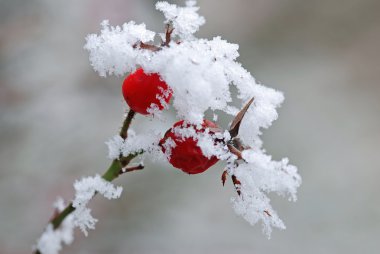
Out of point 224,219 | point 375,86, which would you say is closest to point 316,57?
point 375,86

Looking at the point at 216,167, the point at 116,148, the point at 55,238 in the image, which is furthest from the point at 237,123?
the point at 216,167

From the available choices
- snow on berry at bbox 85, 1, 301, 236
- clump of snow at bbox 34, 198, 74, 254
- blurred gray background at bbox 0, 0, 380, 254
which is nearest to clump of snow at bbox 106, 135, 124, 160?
snow on berry at bbox 85, 1, 301, 236

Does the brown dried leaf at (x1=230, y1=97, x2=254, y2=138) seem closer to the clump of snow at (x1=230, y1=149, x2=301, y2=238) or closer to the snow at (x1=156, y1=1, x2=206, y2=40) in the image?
the clump of snow at (x1=230, y1=149, x2=301, y2=238)

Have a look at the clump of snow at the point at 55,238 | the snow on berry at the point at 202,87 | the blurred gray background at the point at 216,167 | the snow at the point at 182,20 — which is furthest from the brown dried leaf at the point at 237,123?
the blurred gray background at the point at 216,167

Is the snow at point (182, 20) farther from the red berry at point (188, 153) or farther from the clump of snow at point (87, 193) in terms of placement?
the clump of snow at point (87, 193)

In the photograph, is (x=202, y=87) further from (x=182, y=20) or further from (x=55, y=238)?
(x=55, y=238)
